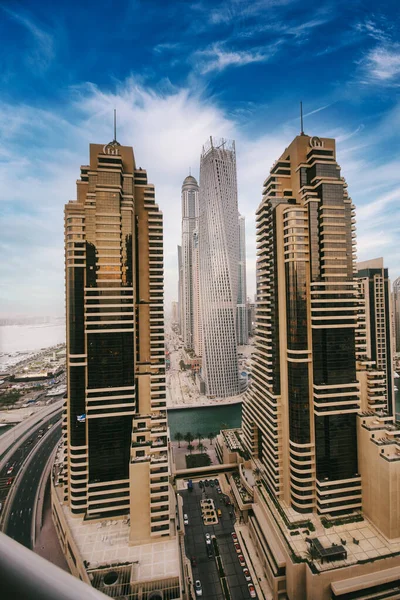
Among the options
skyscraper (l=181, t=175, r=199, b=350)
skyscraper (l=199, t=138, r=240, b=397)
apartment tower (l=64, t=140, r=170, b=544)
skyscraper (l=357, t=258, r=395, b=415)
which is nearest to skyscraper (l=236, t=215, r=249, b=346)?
skyscraper (l=181, t=175, r=199, b=350)

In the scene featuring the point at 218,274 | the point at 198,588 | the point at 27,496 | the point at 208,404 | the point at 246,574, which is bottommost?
the point at 246,574

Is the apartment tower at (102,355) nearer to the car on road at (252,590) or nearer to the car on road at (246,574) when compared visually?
the car on road at (246,574)

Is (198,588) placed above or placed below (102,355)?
below

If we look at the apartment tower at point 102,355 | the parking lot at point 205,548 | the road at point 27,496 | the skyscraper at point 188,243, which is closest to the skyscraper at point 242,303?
the skyscraper at point 188,243

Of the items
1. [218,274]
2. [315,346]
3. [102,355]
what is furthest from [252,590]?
[218,274]

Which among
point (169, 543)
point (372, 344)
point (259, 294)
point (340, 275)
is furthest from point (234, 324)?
point (169, 543)

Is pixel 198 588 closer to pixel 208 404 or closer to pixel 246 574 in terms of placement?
pixel 246 574

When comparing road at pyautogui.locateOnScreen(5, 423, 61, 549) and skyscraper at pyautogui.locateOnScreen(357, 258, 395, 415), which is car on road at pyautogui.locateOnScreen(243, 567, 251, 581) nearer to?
road at pyautogui.locateOnScreen(5, 423, 61, 549)

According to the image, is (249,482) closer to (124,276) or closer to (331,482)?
(331,482)
